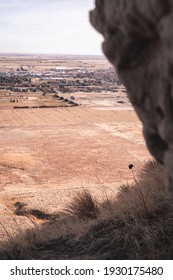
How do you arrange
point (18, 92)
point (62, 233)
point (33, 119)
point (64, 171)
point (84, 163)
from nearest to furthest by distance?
point (62, 233) < point (64, 171) < point (84, 163) < point (33, 119) < point (18, 92)

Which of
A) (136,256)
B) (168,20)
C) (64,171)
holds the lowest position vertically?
(64,171)

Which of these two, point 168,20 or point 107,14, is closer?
point 168,20

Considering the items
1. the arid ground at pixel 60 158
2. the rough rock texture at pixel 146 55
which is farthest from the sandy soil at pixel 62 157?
the rough rock texture at pixel 146 55

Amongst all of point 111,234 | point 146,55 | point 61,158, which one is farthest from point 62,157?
point 146,55

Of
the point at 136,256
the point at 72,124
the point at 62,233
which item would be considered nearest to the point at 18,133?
the point at 72,124

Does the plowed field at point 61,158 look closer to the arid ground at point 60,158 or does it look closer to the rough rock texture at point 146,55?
the arid ground at point 60,158

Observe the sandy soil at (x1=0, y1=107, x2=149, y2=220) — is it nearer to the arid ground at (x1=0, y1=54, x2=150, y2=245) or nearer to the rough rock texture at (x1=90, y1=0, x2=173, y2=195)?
the arid ground at (x1=0, y1=54, x2=150, y2=245)

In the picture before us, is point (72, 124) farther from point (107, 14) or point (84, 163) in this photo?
point (107, 14)
